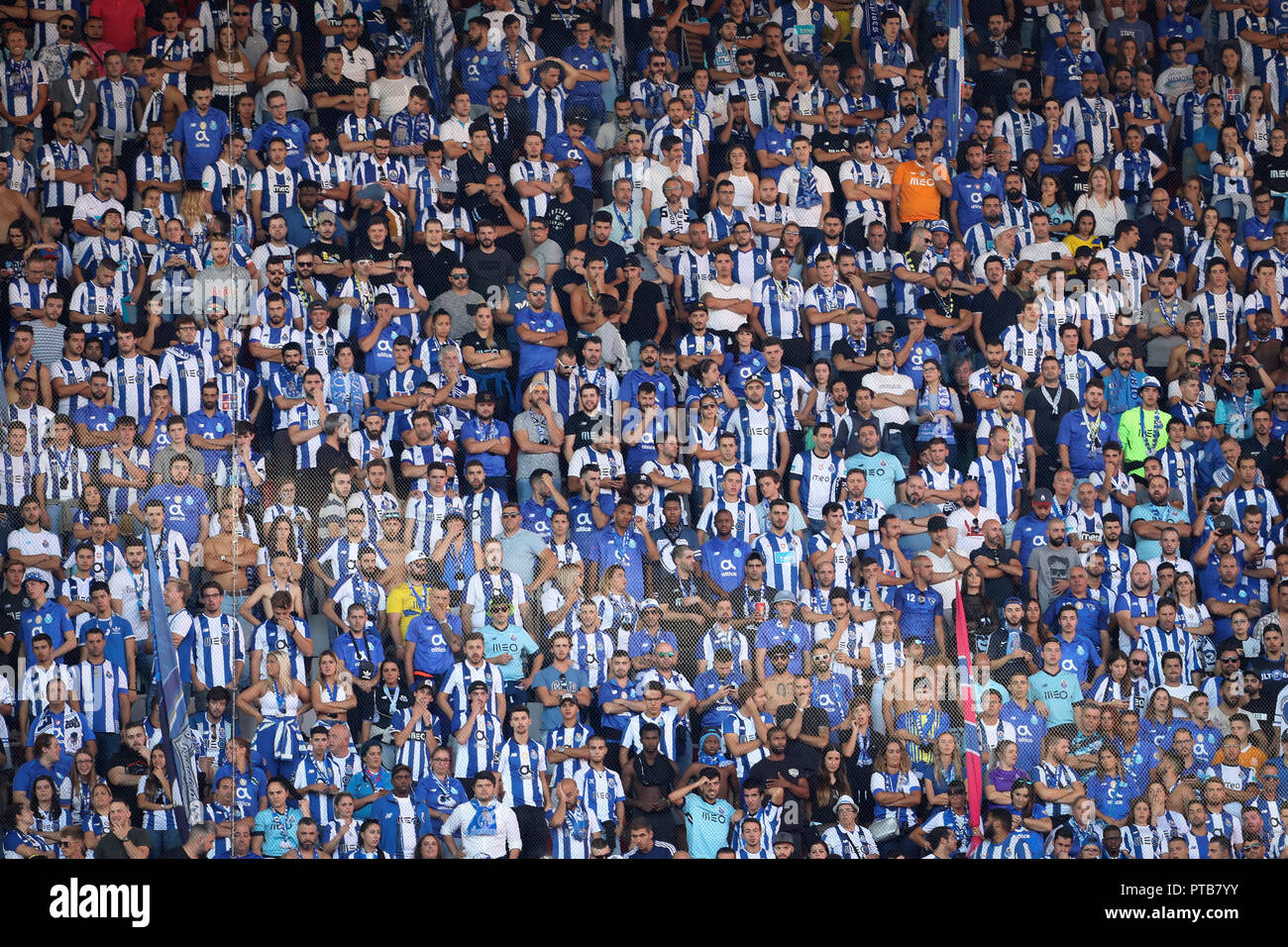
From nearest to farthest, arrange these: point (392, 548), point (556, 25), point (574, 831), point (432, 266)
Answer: point (574, 831), point (392, 548), point (432, 266), point (556, 25)

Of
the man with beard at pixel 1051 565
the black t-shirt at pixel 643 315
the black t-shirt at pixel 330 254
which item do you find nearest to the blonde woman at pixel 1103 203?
the man with beard at pixel 1051 565

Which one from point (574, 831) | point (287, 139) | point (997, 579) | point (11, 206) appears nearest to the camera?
point (574, 831)

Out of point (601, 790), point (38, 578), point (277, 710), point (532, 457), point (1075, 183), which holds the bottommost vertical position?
point (601, 790)

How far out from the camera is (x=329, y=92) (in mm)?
9016

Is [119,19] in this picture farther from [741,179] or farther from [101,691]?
[101,691]

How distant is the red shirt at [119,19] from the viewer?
912 centimetres

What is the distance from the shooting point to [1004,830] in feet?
24.1

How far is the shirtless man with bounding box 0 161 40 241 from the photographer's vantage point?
836 cm

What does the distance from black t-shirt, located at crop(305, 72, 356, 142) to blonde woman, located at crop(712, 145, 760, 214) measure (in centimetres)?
171

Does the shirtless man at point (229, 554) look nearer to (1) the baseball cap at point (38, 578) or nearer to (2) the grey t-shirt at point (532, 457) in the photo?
(1) the baseball cap at point (38, 578)

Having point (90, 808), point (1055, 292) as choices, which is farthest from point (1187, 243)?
point (90, 808)

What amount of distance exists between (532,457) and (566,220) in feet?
4.01

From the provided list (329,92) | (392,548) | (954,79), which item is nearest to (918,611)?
(392,548)
